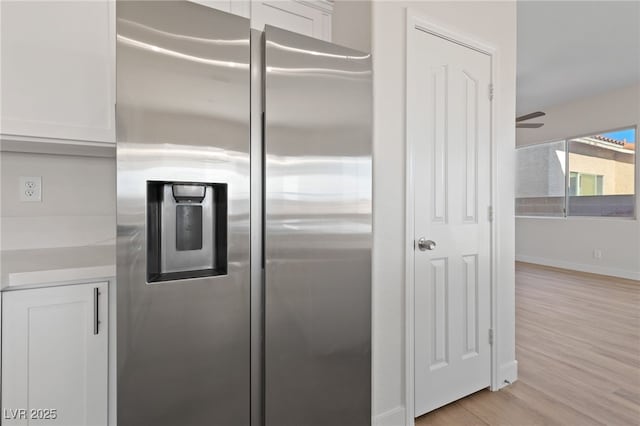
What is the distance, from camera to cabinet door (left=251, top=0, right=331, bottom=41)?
167 centimetres

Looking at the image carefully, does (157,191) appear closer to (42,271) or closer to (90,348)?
(42,271)

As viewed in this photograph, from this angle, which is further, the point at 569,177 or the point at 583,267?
the point at 569,177

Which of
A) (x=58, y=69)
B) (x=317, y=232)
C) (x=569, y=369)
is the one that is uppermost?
(x=58, y=69)

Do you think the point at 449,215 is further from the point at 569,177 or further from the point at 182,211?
the point at 569,177

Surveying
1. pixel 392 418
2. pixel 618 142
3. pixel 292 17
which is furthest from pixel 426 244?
pixel 618 142

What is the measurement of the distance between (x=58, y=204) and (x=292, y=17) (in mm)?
1601

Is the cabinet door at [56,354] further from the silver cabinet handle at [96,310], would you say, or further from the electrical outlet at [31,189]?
the electrical outlet at [31,189]

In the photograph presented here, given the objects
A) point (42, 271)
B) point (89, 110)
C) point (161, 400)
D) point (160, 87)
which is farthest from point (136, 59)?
point (161, 400)

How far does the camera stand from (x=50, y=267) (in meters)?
1.25

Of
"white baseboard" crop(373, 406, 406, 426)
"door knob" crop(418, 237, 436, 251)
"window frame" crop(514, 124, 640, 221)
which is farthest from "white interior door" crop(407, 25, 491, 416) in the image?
"window frame" crop(514, 124, 640, 221)

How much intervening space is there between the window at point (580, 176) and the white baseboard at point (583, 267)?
83 centimetres

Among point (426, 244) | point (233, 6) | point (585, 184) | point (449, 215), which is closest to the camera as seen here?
point (233, 6)

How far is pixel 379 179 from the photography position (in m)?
1.62

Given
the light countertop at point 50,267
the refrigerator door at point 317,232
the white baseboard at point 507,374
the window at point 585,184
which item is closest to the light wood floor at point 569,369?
the white baseboard at point 507,374
